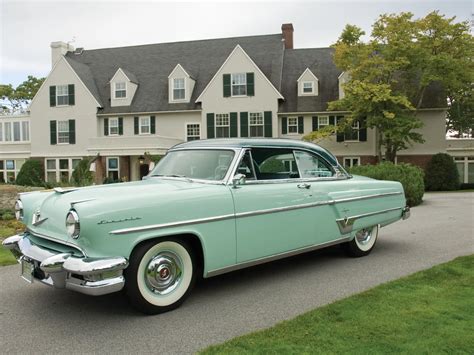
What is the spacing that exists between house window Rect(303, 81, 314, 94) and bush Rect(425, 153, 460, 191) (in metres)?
9.18

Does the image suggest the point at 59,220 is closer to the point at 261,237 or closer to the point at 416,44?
the point at 261,237

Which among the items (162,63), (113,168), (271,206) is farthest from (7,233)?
(162,63)

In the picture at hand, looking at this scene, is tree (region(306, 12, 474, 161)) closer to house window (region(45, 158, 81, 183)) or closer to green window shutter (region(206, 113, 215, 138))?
green window shutter (region(206, 113, 215, 138))

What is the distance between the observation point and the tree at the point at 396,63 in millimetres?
25219

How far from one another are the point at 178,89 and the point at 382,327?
97.2ft

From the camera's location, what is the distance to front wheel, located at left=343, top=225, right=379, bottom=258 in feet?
22.1

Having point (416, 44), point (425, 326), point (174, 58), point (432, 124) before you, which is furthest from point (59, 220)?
point (174, 58)

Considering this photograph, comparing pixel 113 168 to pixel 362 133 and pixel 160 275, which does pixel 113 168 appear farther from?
pixel 160 275

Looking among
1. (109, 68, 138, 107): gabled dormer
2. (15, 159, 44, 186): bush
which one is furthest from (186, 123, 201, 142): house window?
(15, 159, 44, 186): bush

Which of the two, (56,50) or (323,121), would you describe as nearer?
(323,121)

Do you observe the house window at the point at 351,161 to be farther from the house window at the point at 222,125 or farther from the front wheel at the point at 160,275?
the front wheel at the point at 160,275

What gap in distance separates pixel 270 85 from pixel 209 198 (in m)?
26.2

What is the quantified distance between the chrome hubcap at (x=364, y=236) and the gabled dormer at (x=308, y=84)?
964 inches

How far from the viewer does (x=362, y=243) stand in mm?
6887
